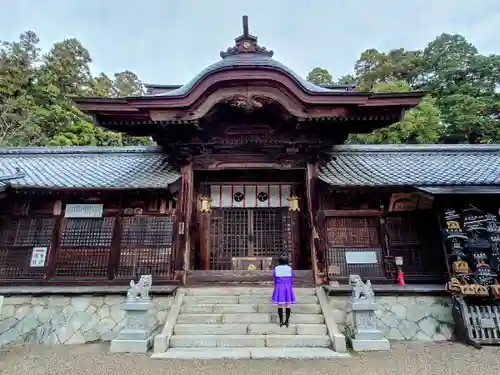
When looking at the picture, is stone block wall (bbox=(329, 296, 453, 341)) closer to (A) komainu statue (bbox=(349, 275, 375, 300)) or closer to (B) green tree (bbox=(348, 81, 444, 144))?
(A) komainu statue (bbox=(349, 275, 375, 300))

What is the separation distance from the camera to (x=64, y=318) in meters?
7.95

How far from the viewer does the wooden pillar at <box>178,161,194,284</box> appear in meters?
8.75

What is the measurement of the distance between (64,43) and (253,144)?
132 ft

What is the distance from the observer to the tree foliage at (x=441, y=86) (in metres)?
25.5

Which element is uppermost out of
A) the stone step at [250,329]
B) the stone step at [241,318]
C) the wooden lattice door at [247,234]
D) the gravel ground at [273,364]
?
the wooden lattice door at [247,234]

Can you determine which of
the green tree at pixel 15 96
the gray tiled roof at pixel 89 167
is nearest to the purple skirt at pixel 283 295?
the gray tiled roof at pixel 89 167

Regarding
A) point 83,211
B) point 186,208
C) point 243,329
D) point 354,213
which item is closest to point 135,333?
point 243,329

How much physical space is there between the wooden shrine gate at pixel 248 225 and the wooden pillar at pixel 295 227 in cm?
11

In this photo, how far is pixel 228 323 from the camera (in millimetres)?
7191

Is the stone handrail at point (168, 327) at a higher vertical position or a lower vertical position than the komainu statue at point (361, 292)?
lower

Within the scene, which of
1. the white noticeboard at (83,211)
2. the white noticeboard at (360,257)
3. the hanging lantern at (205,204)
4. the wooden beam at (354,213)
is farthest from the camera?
the hanging lantern at (205,204)

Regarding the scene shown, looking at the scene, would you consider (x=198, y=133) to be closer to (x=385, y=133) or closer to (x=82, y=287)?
(x=82, y=287)

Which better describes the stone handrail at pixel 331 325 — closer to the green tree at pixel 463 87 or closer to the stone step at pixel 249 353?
the stone step at pixel 249 353

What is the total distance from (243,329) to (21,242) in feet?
23.3
